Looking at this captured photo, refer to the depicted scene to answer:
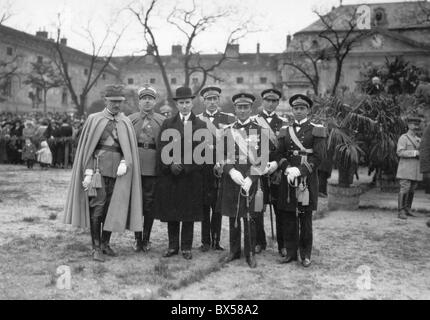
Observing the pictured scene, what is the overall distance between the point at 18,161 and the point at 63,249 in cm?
1365

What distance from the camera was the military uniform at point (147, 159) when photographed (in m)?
6.17

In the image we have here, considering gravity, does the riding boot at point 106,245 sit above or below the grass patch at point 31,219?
above

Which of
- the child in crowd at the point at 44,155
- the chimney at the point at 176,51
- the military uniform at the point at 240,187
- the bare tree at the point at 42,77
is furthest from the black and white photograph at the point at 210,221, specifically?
the chimney at the point at 176,51

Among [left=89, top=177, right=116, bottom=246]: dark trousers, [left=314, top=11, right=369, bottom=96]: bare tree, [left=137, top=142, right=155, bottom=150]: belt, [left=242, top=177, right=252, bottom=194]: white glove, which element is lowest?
[left=89, top=177, right=116, bottom=246]: dark trousers

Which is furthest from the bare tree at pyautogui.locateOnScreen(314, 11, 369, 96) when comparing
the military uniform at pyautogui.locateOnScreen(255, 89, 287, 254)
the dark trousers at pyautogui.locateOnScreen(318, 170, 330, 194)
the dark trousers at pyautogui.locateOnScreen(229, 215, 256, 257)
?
the dark trousers at pyautogui.locateOnScreen(229, 215, 256, 257)

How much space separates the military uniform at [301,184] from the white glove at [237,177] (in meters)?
0.53

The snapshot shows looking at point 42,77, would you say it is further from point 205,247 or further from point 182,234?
point 182,234

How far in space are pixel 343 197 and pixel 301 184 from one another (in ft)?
15.1

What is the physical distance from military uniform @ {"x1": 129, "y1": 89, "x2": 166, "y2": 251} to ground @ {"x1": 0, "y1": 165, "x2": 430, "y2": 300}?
0.32 m

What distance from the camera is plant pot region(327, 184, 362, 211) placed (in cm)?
980

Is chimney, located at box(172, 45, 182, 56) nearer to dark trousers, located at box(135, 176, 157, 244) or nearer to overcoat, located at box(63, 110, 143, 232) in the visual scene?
dark trousers, located at box(135, 176, 157, 244)

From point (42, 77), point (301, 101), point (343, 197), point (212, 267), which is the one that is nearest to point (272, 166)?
point (301, 101)

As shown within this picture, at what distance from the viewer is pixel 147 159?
619cm

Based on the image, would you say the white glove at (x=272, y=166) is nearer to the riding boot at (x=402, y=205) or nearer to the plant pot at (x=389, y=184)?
the riding boot at (x=402, y=205)
